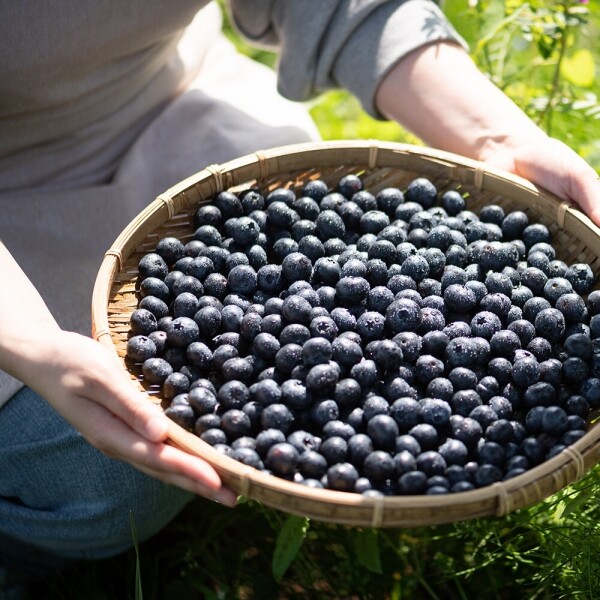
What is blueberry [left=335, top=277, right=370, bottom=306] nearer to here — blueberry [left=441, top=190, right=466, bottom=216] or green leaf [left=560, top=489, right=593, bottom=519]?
blueberry [left=441, top=190, right=466, bottom=216]

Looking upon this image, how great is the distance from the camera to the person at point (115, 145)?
134 cm

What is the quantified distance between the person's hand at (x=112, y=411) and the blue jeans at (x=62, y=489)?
0.32 metres

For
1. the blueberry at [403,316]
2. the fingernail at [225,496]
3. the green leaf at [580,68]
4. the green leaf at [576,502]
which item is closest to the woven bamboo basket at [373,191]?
the fingernail at [225,496]

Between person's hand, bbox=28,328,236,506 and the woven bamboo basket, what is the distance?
1.5 inches

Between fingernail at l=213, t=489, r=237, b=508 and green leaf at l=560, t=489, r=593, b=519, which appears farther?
Result: green leaf at l=560, t=489, r=593, b=519

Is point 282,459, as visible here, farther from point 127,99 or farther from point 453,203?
point 127,99

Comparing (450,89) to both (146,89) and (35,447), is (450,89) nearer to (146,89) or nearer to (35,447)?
(146,89)

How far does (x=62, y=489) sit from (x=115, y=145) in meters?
0.82

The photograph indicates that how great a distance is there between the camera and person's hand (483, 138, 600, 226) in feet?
5.01

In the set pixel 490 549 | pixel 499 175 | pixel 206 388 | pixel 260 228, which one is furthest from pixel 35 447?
pixel 499 175

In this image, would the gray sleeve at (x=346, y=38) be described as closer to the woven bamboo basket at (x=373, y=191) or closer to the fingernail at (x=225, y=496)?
the woven bamboo basket at (x=373, y=191)

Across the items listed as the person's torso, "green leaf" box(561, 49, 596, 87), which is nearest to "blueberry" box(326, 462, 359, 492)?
the person's torso

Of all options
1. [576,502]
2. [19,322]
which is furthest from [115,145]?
[576,502]

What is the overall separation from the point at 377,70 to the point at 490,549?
110 cm
